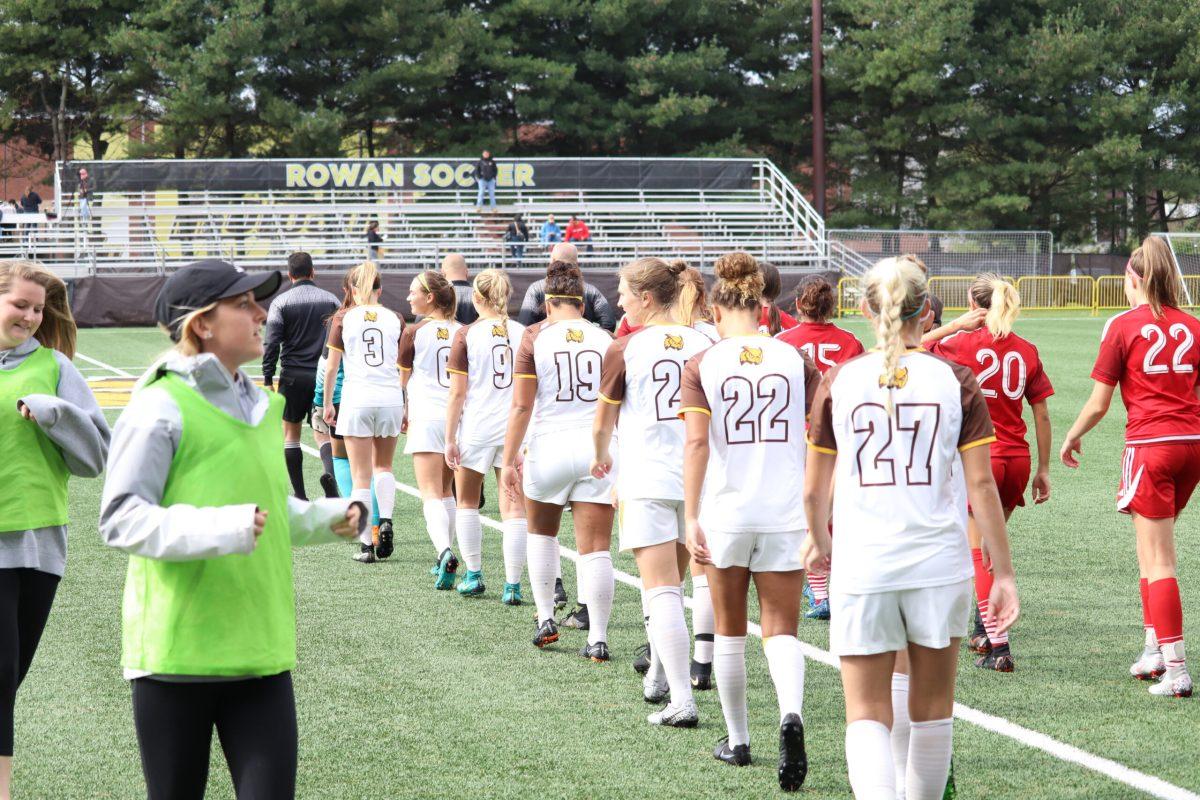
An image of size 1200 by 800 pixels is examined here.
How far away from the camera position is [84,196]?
37.0 m

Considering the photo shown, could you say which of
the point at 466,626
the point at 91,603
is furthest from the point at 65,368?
the point at 91,603

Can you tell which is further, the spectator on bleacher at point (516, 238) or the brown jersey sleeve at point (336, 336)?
the spectator on bleacher at point (516, 238)

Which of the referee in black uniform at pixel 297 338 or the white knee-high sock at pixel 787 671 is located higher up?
the referee in black uniform at pixel 297 338

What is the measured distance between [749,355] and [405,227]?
34.9m

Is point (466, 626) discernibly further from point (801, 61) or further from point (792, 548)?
point (801, 61)

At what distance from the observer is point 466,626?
753cm

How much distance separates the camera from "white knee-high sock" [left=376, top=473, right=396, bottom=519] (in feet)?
31.1

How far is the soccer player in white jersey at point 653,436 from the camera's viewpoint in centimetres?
569

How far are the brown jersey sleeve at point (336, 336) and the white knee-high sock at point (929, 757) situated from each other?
244 inches

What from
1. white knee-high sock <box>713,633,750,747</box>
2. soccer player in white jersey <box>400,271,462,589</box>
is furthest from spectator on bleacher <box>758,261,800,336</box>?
soccer player in white jersey <box>400,271,462,589</box>

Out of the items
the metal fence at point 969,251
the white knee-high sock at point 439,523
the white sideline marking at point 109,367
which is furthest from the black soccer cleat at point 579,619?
the metal fence at point 969,251

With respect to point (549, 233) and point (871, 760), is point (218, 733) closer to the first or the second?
point (871, 760)

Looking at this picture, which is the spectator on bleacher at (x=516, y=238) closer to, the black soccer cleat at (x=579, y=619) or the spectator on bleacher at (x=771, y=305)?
the spectator on bleacher at (x=771, y=305)

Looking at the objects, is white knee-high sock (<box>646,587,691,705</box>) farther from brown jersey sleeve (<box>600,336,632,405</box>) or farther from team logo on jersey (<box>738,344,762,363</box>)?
team logo on jersey (<box>738,344,762,363</box>)
